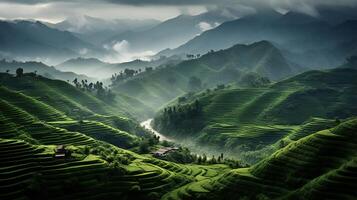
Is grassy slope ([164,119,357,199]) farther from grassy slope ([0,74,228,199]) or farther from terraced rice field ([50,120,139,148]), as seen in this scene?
terraced rice field ([50,120,139,148])

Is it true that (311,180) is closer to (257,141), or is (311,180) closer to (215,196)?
(215,196)

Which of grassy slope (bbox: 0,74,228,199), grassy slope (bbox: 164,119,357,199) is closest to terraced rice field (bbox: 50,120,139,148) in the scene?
grassy slope (bbox: 0,74,228,199)

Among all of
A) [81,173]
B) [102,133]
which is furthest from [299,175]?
[102,133]

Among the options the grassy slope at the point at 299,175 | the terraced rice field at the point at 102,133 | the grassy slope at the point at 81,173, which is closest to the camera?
the grassy slope at the point at 299,175

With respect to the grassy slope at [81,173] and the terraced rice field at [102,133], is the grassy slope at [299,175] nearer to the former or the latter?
the grassy slope at [81,173]

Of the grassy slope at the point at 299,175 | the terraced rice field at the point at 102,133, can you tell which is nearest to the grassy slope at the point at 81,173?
the grassy slope at the point at 299,175

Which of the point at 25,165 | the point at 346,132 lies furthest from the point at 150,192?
the point at 346,132

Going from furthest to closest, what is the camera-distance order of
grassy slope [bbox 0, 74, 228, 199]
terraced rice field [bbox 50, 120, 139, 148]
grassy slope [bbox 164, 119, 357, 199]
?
terraced rice field [bbox 50, 120, 139, 148] < grassy slope [bbox 0, 74, 228, 199] < grassy slope [bbox 164, 119, 357, 199]

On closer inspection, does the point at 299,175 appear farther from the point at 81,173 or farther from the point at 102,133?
the point at 102,133
